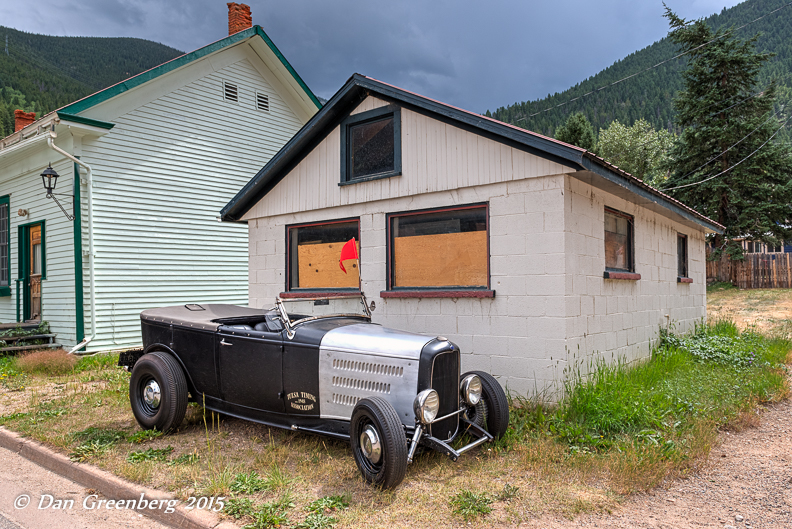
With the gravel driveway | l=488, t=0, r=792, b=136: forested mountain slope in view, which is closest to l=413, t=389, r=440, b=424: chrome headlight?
the gravel driveway

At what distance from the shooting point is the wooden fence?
75.8 feet

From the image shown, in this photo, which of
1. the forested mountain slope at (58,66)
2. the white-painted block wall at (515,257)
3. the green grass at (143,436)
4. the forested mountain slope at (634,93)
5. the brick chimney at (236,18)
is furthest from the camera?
the forested mountain slope at (634,93)

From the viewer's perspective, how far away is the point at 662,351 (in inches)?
324

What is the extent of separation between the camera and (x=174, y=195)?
12047 millimetres

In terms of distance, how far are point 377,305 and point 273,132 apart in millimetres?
8605

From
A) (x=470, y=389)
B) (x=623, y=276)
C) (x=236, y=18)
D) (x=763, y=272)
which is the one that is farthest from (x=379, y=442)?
(x=763, y=272)

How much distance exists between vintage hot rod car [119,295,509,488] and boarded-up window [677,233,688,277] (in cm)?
761

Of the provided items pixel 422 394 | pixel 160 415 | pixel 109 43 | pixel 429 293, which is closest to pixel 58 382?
pixel 160 415

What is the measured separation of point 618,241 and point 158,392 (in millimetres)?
6205

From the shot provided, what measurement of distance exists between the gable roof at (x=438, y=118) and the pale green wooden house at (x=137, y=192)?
3.22 metres

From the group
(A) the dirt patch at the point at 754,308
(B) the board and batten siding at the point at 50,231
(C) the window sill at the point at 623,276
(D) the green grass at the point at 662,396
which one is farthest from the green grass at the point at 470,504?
(A) the dirt patch at the point at 754,308

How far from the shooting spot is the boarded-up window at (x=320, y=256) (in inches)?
314

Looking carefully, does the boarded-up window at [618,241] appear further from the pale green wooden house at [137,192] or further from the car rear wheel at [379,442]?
the pale green wooden house at [137,192]

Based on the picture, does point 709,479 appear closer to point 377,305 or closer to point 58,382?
point 377,305
